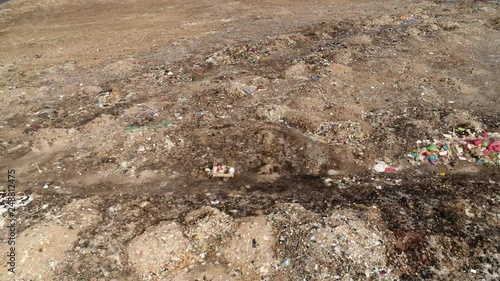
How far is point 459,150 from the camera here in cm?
605

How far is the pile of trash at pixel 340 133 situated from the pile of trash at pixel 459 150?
3.27 ft

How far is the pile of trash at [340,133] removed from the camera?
655cm

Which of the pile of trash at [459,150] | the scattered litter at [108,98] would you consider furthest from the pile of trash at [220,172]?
the scattered litter at [108,98]

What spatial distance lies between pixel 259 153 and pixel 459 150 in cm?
354

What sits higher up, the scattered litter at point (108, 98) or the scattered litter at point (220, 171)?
the scattered litter at point (108, 98)

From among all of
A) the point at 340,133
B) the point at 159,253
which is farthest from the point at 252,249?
the point at 340,133

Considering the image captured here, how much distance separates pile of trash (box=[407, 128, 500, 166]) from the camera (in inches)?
232

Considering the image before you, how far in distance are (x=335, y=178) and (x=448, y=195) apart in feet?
5.54

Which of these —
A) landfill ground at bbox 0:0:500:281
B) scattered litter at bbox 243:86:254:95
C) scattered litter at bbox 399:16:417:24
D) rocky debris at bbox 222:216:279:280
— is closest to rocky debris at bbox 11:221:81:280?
landfill ground at bbox 0:0:500:281

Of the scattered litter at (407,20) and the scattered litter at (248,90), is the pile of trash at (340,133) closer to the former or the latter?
the scattered litter at (248,90)

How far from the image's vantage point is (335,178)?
5734mm

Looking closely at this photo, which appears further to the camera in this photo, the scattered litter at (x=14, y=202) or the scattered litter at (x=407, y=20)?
the scattered litter at (x=407, y=20)

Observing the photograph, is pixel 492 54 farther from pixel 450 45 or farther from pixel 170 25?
pixel 170 25

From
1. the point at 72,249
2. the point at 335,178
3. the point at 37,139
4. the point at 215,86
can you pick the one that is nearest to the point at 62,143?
the point at 37,139
